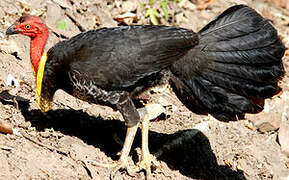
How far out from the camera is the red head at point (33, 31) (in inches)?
190

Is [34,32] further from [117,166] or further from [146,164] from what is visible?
[146,164]

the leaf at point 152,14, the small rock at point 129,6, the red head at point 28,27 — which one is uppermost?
the red head at point 28,27

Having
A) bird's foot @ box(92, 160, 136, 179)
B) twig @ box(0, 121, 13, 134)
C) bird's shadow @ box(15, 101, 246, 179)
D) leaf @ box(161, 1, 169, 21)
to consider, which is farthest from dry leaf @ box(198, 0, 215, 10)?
twig @ box(0, 121, 13, 134)

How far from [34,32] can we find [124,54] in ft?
3.60

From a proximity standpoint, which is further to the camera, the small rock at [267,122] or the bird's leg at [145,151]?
the small rock at [267,122]

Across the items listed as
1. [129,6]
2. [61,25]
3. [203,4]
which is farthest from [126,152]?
[203,4]

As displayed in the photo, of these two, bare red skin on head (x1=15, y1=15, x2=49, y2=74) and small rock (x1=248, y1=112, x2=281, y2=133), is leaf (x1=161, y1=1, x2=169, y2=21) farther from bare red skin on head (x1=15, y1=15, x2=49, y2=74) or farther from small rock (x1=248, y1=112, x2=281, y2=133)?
bare red skin on head (x1=15, y1=15, x2=49, y2=74)

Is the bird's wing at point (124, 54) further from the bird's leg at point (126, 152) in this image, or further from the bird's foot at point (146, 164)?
the bird's foot at point (146, 164)

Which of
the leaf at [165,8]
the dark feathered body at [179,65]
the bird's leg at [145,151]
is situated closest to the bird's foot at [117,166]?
the bird's leg at [145,151]

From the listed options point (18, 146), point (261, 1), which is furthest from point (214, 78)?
point (261, 1)

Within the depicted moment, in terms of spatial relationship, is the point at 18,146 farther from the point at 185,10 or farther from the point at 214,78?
the point at 185,10

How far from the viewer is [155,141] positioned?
5.46m

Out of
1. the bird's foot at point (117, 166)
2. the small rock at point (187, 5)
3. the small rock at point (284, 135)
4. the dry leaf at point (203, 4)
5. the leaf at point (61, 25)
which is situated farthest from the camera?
the dry leaf at point (203, 4)

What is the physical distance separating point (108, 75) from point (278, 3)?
5.65 m
